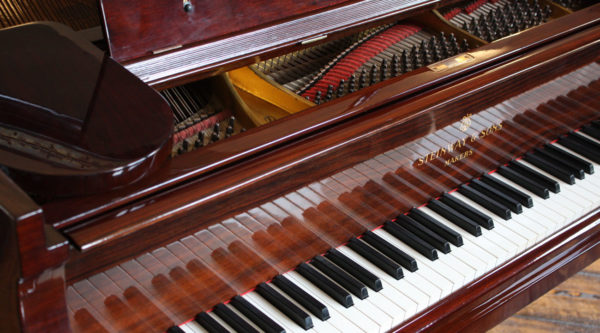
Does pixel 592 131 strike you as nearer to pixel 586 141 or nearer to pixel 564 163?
pixel 586 141

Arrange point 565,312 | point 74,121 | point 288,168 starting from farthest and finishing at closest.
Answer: point 565,312, point 288,168, point 74,121

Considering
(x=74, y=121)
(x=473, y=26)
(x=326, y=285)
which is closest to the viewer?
(x=74, y=121)

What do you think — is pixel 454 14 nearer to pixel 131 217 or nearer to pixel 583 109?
pixel 583 109

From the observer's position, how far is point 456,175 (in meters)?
2.28

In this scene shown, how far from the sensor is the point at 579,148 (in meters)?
2.62

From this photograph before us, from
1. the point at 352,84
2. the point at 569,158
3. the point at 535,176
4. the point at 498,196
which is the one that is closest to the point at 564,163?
the point at 569,158

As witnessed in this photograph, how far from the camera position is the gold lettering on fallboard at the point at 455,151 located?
207cm

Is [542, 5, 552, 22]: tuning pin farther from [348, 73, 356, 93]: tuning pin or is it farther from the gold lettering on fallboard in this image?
[348, 73, 356, 93]: tuning pin

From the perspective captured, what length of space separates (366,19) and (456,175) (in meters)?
0.65


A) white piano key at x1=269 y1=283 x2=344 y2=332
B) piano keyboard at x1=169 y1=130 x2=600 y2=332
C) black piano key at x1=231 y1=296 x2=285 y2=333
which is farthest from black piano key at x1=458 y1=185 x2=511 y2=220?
black piano key at x1=231 y1=296 x2=285 y2=333

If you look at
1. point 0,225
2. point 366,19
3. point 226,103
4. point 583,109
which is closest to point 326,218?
point 226,103

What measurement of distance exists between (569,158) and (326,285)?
129 cm

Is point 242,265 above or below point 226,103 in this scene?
below

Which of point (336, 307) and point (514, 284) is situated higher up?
point (336, 307)
